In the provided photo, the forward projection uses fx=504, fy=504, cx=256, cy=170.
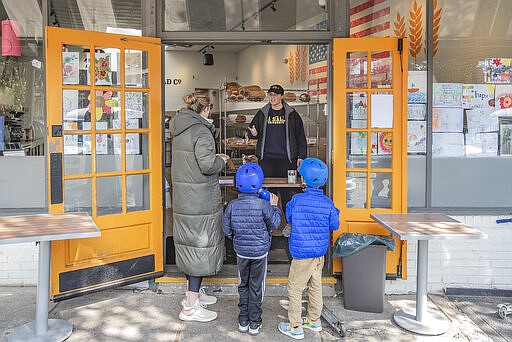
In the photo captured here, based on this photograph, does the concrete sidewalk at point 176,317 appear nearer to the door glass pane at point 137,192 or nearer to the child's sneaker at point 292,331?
the child's sneaker at point 292,331

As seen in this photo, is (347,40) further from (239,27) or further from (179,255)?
(179,255)

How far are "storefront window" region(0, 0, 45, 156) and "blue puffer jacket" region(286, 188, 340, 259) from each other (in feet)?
7.42

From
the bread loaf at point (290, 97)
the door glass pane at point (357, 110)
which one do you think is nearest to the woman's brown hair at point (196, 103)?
the door glass pane at point (357, 110)

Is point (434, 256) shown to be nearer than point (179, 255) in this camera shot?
No

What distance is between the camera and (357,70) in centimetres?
430

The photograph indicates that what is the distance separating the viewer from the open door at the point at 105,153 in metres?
3.91

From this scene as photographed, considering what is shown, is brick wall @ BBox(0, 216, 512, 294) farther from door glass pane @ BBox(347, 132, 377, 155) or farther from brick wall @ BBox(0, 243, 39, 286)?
brick wall @ BBox(0, 243, 39, 286)

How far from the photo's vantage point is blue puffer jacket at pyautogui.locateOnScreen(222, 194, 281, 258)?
3510 millimetres

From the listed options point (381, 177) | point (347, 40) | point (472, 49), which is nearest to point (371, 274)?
point (381, 177)

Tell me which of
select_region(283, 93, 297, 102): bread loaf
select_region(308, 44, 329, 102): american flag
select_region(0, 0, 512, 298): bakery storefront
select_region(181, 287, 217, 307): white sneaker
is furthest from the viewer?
select_region(283, 93, 297, 102): bread loaf

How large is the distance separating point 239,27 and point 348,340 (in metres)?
2.72

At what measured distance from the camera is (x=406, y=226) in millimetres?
3602

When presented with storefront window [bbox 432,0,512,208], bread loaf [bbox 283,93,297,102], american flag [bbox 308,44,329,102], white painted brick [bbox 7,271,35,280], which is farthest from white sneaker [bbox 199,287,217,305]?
bread loaf [bbox 283,93,297,102]

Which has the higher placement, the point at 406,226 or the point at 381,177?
the point at 381,177
